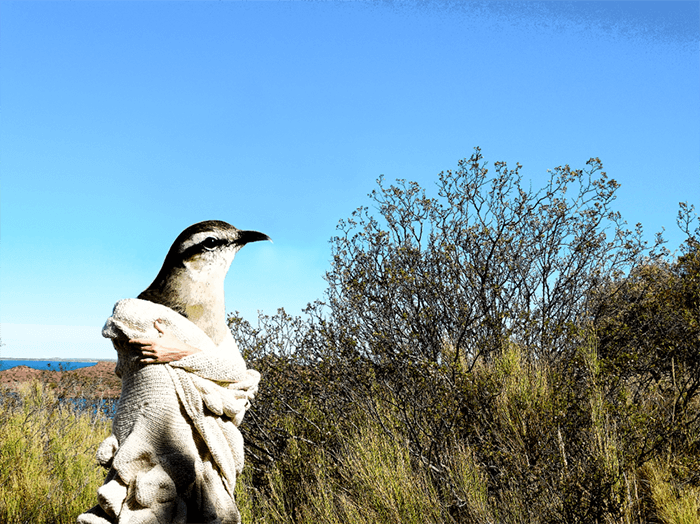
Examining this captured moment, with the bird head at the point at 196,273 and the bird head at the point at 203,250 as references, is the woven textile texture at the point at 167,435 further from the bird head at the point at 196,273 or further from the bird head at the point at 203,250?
the bird head at the point at 203,250

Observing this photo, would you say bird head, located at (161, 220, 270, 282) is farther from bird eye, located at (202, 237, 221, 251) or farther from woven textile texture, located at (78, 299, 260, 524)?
woven textile texture, located at (78, 299, 260, 524)

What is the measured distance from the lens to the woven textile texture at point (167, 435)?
2.30 meters

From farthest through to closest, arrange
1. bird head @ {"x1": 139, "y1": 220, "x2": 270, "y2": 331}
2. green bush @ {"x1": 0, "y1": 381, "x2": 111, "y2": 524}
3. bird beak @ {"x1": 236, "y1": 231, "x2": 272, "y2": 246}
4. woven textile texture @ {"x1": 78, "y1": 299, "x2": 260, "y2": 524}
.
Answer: green bush @ {"x1": 0, "y1": 381, "x2": 111, "y2": 524}
bird beak @ {"x1": 236, "y1": 231, "x2": 272, "y2": 246}
bird head @ {"x1": 139, "y1": 220, "x2": 270, "y2": 331}
woven textile texture @ {"x1": 78, "y1": 299, "x2": 260, "y2": 524}

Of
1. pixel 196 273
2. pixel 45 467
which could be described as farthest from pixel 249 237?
pixel 45 467

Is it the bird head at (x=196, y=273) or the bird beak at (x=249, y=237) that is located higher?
the bird beak at (x=249, y=237)

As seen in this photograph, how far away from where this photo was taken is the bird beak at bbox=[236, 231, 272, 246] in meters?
2.67

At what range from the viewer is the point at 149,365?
7.88 feet

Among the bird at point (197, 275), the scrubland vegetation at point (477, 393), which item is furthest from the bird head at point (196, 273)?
the scrubland vegetation at point (477, 393)

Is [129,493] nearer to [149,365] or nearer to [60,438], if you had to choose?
[149,365]

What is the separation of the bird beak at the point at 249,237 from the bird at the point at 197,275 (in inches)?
1.2

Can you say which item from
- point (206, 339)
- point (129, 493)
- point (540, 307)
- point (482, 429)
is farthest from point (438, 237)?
point (129, 493)

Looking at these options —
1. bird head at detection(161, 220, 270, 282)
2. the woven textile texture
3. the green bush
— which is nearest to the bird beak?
bird head at detection(161, 220, 270, 282)

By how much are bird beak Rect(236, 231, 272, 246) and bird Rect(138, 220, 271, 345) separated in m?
0.03

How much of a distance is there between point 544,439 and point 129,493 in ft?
9.82
